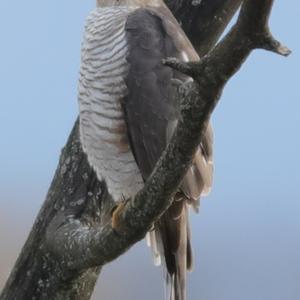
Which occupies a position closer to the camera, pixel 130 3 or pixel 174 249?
pixel 174 249

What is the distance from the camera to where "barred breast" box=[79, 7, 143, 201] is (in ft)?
8.80

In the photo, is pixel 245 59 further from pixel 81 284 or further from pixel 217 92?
pixel 81 284

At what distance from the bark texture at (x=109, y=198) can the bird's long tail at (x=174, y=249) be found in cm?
18

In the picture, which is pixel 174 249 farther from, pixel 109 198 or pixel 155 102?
pixel 155 102

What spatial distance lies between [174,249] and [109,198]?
301 mm

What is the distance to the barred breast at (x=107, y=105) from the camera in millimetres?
2682

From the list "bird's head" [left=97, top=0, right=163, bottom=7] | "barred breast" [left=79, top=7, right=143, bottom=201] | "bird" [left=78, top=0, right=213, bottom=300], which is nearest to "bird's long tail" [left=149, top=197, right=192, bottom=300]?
"bird" [left=78, top=0, right=213, bottom=300]

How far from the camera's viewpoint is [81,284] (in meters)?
2.81

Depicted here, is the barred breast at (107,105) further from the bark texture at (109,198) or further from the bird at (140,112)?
the bark texture at (109,198)

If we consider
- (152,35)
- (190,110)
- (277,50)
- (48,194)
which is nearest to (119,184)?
(48,194)

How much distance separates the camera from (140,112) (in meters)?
2.62

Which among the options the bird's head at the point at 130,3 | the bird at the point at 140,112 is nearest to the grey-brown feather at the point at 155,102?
the bird at the point at 140,112

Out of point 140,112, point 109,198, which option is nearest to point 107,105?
point 140,112

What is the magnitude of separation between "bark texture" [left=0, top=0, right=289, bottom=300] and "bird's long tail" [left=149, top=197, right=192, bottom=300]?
0.18 metres
